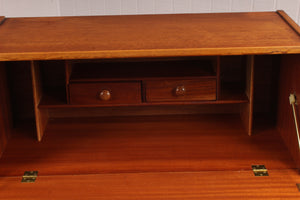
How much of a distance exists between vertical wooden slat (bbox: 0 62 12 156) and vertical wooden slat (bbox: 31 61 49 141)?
0.14 meters

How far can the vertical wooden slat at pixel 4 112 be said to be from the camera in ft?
5.89

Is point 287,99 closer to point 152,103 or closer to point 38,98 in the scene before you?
point 152,103

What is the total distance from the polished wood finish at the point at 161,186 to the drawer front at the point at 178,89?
0.34m

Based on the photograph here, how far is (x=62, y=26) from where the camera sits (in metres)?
1.79

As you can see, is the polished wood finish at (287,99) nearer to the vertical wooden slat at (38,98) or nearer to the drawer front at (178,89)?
the drawer front at (178,89)

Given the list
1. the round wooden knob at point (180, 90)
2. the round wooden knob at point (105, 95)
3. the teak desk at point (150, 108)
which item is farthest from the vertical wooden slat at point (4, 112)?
the round wooden knob at point (180, 90)

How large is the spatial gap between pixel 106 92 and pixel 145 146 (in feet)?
0.89

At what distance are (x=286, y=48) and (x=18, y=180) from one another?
3.38 ft

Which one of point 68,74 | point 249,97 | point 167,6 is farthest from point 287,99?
point 167,6

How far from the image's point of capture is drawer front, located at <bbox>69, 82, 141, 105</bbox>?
1759 millimetres

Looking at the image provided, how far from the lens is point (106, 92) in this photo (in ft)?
5.77

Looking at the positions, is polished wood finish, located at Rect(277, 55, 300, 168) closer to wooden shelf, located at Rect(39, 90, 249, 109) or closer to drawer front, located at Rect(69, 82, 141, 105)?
wooden shelf, located at Rect(39, 90, 249, 109)

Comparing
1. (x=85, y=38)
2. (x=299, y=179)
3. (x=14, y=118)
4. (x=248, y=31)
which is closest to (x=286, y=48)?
(x=248, y=31)

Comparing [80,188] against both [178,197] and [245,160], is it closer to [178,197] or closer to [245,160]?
[178,197]
